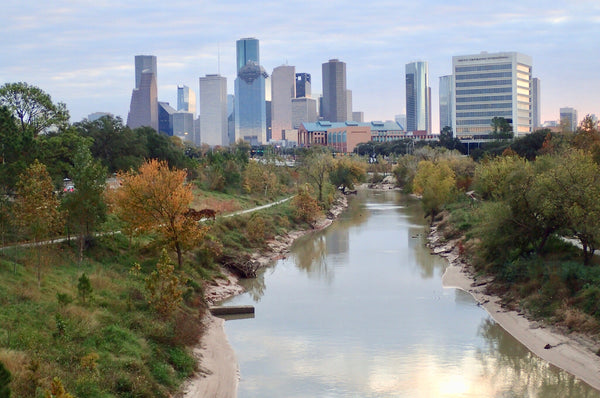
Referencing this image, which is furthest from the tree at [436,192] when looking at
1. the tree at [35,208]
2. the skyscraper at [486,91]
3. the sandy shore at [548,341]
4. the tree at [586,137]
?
the skyscraper at [486,91]

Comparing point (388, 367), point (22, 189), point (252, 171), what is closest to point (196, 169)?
point (252, 171)

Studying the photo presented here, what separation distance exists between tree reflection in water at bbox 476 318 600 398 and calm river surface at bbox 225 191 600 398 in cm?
4

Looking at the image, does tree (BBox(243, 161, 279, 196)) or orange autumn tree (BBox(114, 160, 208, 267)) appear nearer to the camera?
orange autumn tree (BBox(114, 160, 208, 267))

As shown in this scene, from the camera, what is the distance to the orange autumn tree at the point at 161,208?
132 ft

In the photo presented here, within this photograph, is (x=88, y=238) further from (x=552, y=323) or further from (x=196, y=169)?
(x=196, y=169)

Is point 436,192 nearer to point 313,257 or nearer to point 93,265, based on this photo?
point 313,257

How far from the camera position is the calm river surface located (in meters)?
26.0

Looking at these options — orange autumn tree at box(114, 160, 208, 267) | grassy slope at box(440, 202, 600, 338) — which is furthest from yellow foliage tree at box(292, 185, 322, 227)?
orange autumn tree at box(114, 160, 208, 267)

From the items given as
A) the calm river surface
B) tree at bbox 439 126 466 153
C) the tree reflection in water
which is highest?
tree at bbox 439 126 466 153

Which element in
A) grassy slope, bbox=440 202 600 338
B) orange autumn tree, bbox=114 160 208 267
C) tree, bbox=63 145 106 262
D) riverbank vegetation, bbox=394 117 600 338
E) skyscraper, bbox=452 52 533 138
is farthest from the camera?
skyscraper, bbox=452 52 533 138

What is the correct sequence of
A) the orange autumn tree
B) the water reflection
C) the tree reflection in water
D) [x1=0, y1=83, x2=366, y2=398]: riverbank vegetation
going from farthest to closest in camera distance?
the water reflection < the orange autumn tree < the tree reflection in water < [x1=0, y1=83, x2=366, y2=398]: riverbank vegetation

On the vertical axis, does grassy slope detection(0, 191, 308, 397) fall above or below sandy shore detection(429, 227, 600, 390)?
above

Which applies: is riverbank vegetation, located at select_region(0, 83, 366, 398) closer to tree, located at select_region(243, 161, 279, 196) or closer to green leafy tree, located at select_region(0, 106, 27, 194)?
green leafy tree, located at select_region(0, 106, 27, 194)

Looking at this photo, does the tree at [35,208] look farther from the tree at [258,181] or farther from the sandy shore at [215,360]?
the tree at [258,181]
